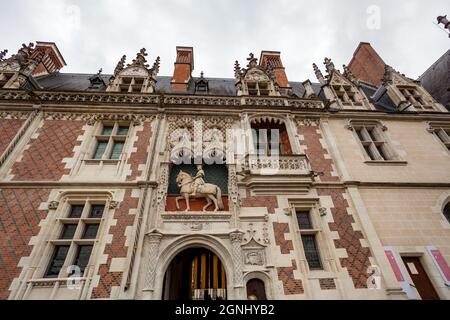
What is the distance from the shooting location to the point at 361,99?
39.2 ft

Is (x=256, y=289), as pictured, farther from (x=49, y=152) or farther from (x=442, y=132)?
(x=442, y=132)

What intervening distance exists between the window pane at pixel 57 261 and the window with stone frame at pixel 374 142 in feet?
37.9

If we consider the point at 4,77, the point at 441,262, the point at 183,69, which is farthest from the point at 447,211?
the point at 4,77

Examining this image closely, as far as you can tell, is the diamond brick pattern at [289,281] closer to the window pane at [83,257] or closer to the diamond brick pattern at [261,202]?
the diamond brick pattern at [261,202]

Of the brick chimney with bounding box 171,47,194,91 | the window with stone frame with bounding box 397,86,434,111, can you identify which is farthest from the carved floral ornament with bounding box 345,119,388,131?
the brick chimney with bounding box 171,47,194,91

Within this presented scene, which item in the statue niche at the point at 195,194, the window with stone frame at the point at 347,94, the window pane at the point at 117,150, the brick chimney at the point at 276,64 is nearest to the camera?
the statue niche at the point at 195,194

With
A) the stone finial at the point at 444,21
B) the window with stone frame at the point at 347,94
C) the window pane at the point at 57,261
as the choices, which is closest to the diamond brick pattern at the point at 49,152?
the window pane at the point at 57,261

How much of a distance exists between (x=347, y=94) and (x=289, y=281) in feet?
35.1

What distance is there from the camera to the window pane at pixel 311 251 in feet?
22.7

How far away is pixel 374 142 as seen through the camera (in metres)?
10.2

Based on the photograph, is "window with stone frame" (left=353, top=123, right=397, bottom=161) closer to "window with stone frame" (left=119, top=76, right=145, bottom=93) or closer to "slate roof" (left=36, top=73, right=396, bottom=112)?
"slate roof" (left=36, top=73, right=396, bottom=112)

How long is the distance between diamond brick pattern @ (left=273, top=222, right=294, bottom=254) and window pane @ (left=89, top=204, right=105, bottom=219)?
19.0 ft

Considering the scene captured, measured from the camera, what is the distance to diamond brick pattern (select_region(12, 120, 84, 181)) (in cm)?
782
